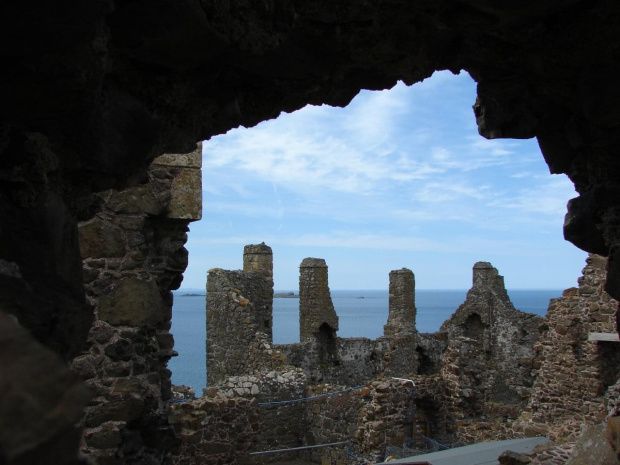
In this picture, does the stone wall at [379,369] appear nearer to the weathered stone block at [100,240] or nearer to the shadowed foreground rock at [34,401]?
the weathered stone block at [100,240]

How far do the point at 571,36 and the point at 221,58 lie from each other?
A: 1.78 m

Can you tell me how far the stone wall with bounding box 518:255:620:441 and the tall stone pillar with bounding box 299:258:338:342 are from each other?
12.2m

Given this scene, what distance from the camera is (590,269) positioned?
449 inches

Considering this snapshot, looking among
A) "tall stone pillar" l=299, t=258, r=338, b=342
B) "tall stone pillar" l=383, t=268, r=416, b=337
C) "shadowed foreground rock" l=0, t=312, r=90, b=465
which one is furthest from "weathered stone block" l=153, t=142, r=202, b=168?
"tall stone pillar" l=383, t=268, r=416, b=337

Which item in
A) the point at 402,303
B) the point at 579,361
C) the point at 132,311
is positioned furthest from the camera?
the point at 402,303

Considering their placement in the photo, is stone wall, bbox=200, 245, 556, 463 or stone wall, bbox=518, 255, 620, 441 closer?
stone wall, bbox=518, 255, 620, 441

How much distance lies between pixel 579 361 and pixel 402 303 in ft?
50.2

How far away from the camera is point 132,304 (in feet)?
17.7

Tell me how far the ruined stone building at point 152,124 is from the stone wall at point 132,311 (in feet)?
0.05

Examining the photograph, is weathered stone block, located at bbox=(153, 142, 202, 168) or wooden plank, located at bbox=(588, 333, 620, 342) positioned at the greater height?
weathered stone block, located at bbox=(153, 142, 202, 168)

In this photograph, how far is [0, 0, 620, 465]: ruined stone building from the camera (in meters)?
1.92

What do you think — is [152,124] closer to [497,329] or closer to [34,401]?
[34,401]

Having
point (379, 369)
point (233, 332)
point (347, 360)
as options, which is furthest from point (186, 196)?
point (379, 369)

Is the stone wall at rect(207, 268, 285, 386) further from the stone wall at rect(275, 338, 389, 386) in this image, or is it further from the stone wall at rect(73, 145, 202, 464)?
the stone wall at rect(73, 145, 202, 464)
